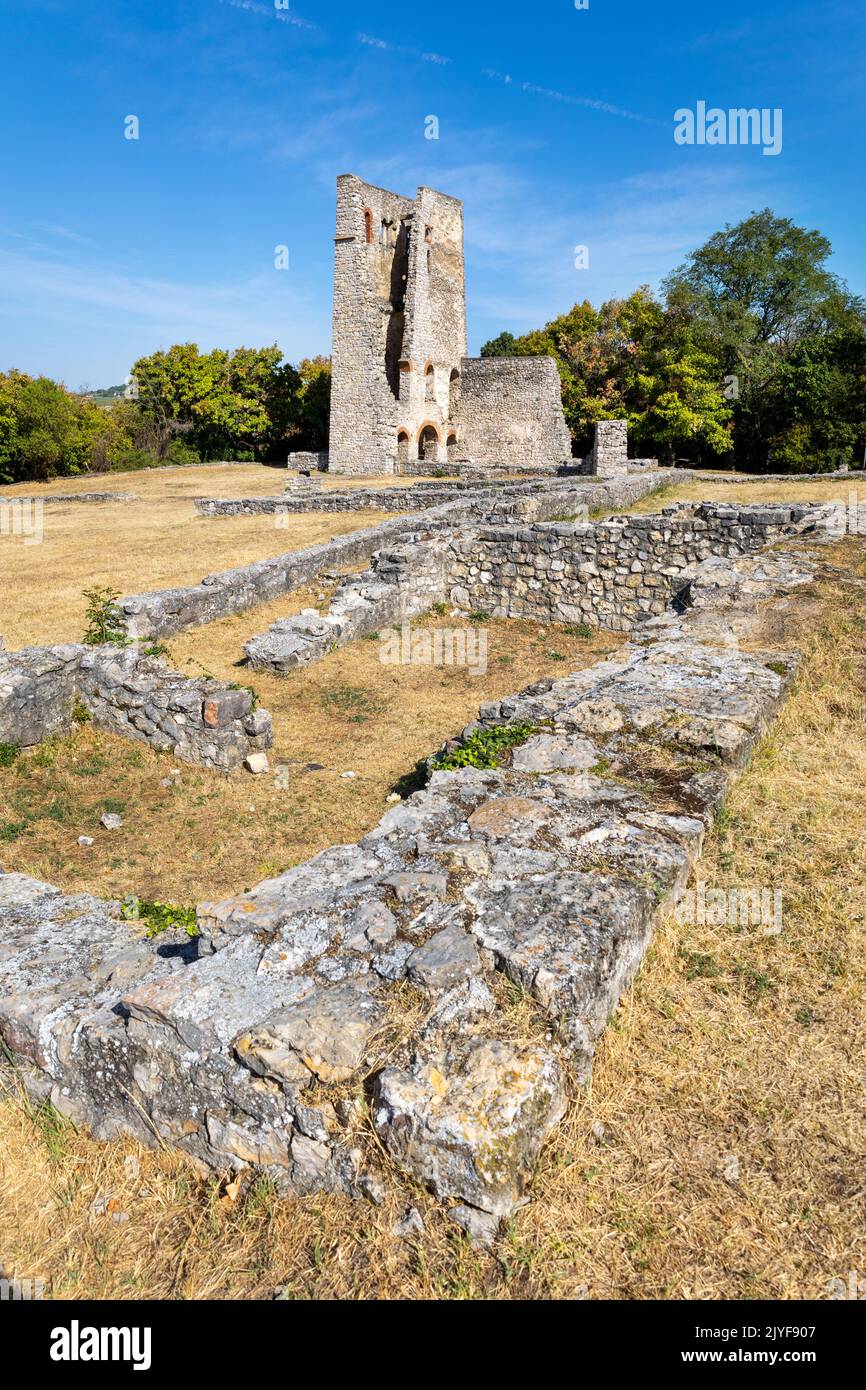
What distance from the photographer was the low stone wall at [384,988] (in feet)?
7.97

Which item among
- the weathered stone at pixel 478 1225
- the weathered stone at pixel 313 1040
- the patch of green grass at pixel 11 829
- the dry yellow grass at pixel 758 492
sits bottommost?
the weathered stone at pixel 478 1225

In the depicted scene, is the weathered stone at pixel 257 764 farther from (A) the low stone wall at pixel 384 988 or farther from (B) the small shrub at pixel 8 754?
(A) the low stone wall at pixel 384 988

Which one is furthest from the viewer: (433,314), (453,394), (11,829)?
(453,394)

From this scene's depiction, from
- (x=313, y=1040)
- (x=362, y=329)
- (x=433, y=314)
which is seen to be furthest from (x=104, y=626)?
(x=433, y=314)

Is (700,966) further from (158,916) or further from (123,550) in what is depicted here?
(123,550)

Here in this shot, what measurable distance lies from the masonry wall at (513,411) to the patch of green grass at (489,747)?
2948 centimetres

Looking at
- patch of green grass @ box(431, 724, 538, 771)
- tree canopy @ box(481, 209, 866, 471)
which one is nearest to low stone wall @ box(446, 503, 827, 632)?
patch of green grass @ box(431, 724, 538, 771)

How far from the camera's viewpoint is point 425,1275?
221 centimetres

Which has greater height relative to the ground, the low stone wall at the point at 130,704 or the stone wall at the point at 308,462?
the stone wall at the point at 308,462

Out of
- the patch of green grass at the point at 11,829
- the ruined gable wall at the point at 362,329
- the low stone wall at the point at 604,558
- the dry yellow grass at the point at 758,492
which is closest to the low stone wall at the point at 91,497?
the ruined gable wall at the point at 362,329

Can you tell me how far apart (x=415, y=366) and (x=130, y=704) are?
89.9 feet

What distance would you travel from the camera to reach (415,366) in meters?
31.5

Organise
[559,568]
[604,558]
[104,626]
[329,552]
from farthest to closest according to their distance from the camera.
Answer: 1. [329,552]
2. [559,568]
3. [604,558]
4. [104,626]

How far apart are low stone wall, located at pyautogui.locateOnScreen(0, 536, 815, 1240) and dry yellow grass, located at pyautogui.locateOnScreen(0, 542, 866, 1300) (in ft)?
0.34
